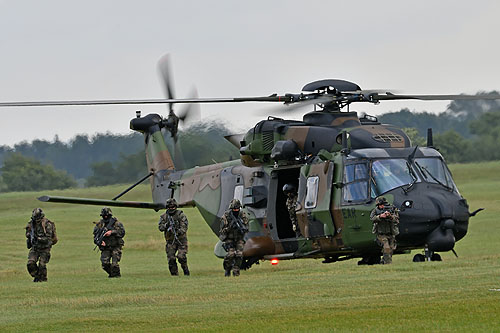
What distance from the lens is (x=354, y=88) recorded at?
26359mm

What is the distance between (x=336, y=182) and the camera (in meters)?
25.4

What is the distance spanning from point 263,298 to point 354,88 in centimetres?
875

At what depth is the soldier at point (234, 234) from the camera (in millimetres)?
25453

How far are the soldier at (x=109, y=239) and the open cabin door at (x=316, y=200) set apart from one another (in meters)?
4.12

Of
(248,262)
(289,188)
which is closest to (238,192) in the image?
(248,262)

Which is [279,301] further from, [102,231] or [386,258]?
[102,231]

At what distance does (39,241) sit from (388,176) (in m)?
7.89

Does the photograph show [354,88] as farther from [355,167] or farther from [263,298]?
[263,298]

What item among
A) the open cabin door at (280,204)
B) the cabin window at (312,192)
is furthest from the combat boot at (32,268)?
the cabin window at (312,192)

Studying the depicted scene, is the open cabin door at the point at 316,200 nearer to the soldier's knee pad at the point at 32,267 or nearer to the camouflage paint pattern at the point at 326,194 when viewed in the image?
the camouflage paint pattern at the point at 326,194

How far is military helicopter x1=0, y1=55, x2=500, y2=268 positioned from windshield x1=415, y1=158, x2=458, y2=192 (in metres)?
0.03

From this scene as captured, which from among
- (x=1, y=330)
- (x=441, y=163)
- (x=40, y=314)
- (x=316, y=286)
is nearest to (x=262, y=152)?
(x=441, y=163)

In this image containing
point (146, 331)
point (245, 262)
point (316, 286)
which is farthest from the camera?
point (245, 262)

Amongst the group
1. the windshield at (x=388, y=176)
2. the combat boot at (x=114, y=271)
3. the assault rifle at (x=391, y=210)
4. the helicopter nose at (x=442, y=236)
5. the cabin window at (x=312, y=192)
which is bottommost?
the combat boot at (x=114, y=271)
